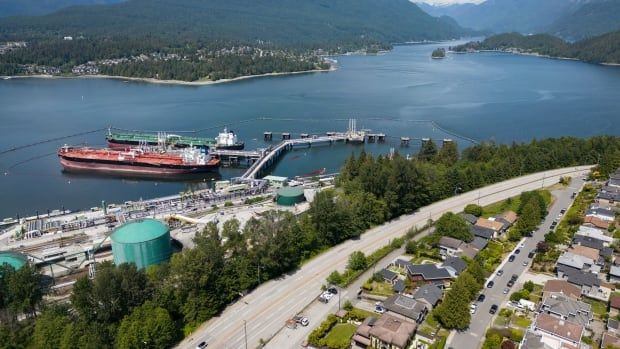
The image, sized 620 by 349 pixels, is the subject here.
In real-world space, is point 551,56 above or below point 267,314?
above

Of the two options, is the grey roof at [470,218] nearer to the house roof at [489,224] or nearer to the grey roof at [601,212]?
the house roof at [489,224]

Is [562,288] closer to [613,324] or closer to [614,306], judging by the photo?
[614,306]

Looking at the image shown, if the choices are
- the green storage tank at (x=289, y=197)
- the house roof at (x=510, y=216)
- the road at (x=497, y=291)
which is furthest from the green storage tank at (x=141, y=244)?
the house roof at (x=510, y=216)

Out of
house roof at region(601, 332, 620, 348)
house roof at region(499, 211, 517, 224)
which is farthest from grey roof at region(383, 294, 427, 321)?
house roof at region(499, 211, 517, 224)

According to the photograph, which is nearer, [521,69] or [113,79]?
[113,79]

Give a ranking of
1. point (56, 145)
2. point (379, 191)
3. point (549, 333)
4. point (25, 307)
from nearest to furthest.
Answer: point (549, 333) → point (25, 307) → point (379, 191) → point (56, 145)

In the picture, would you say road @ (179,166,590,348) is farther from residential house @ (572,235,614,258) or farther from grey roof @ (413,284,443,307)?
residential house @ (572,235,614,258)

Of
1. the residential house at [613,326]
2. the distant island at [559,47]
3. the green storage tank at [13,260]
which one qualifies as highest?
the distant island at [559,47]

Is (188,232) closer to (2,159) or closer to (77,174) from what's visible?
(77,174)

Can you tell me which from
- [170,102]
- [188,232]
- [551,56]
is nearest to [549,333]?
[188,232]
